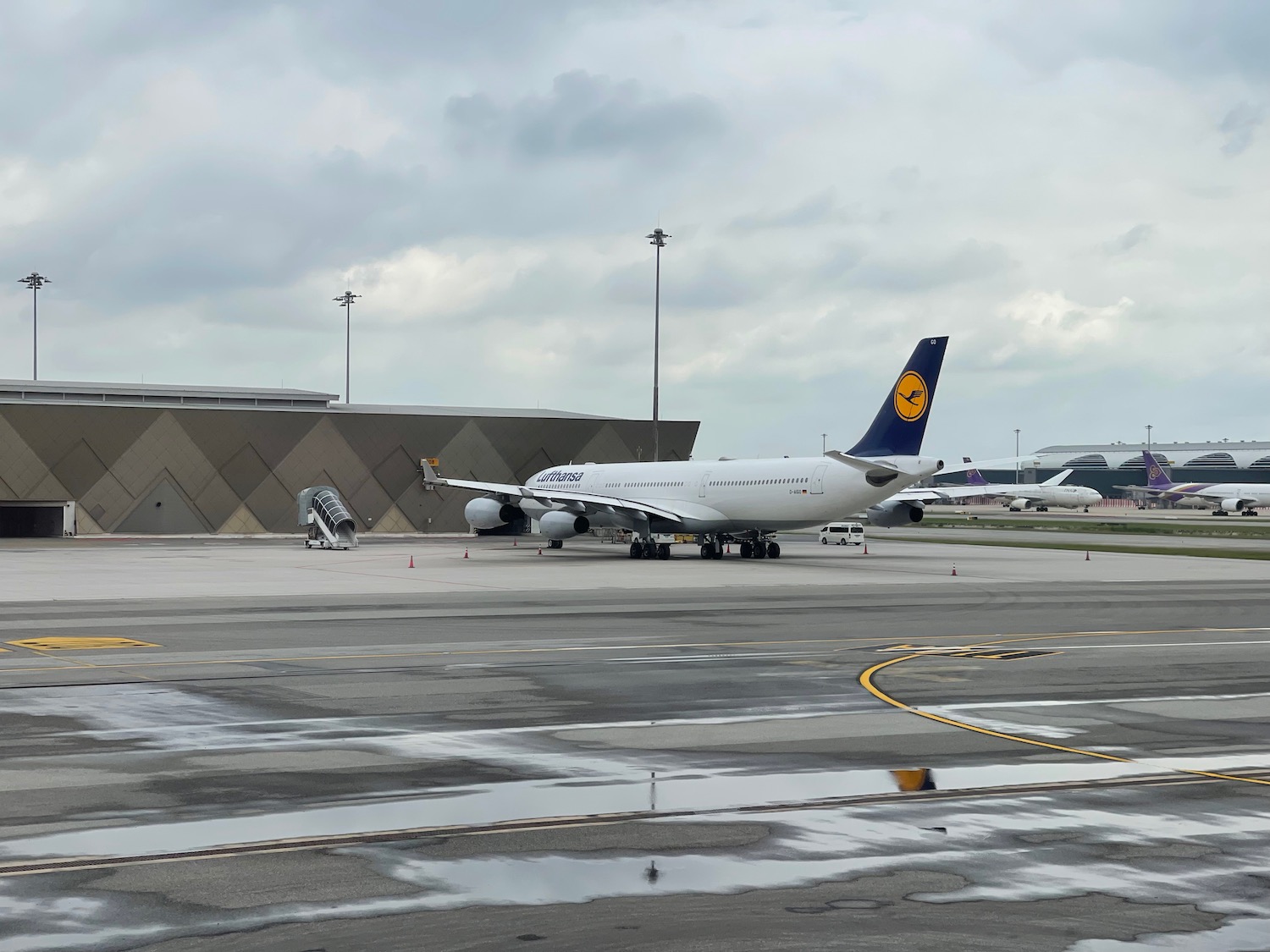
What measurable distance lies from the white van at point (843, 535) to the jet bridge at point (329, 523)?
24.2 meters

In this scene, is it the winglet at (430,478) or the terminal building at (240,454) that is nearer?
the winglet at (430,478)

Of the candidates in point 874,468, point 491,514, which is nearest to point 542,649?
point 874,468

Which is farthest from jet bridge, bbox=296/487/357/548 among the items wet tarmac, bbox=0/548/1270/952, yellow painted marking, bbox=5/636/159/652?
wet tarmac, bbox=0/548/1270/952

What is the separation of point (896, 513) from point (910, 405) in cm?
1213

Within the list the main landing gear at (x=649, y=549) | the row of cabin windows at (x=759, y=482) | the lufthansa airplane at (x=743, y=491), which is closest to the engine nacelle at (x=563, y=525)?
the lufthansa airplane at (x=743, y=491)

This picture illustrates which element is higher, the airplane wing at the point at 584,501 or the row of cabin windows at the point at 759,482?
the row of cabin windows at the point at 759,482

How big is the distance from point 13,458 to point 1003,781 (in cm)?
7989

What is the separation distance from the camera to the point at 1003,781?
1184cm

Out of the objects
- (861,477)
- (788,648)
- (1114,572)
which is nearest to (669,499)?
(861,477)

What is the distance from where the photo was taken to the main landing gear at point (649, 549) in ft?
192

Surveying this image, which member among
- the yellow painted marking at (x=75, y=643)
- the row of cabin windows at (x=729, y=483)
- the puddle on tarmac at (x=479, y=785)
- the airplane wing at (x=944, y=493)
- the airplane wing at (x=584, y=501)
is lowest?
the yellow painted marking at (x=75, y=643)

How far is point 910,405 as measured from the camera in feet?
163

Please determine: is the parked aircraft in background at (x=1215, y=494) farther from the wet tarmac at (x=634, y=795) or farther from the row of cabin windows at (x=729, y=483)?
the wet tarmac at (x=634, y=795)

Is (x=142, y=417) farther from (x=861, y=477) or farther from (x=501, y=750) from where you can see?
(x=501, y=750)
